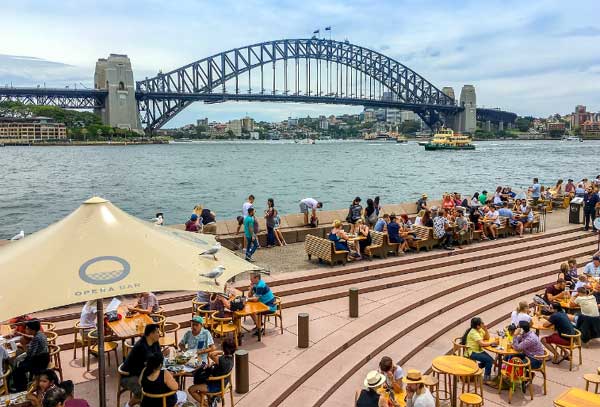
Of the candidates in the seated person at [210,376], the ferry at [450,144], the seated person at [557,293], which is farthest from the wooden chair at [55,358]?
the ferry at [450,144]

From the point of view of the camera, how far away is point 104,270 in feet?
13.8

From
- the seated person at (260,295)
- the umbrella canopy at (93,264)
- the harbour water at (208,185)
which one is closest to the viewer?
the umbrella canopy at (93,264)

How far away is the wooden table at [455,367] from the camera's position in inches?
226

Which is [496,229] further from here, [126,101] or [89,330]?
[126,101]

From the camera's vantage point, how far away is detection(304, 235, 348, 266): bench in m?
10.2

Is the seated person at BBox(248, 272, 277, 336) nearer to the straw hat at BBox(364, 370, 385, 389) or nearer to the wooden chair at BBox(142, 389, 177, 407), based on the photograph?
the straw hat at BBox(364, 370, 385, 389)

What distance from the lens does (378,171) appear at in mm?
55469

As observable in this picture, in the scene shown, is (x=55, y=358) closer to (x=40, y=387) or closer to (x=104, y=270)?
(x=40, y=387)

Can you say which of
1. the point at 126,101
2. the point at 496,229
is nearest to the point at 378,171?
the point at 496,229

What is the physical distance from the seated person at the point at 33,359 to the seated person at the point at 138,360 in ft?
2.76

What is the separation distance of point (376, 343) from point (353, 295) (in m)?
0.93

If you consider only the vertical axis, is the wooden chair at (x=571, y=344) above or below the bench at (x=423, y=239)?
below

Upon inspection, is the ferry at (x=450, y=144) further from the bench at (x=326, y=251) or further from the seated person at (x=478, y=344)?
the seated person at (x=478, y=344)

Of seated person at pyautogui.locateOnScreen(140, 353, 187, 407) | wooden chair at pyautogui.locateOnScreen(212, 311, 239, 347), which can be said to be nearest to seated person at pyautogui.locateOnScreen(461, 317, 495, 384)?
wooden chair at pyautogui.locateOnScreen(212, 311, 239, 347)
